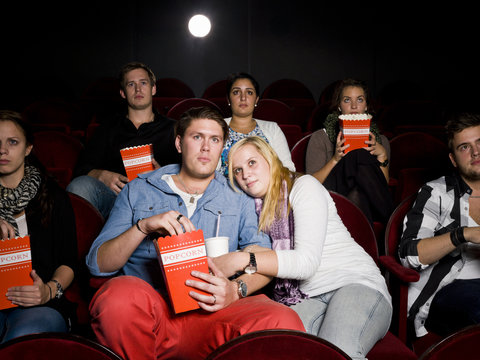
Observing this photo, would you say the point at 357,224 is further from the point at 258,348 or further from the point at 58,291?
the point at 58,291

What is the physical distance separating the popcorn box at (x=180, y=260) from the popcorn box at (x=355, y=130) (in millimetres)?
1305

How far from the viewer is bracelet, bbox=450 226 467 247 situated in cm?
148

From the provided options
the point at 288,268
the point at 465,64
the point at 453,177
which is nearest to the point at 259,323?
the point at 288,268

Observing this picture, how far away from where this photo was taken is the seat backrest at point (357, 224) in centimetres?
173

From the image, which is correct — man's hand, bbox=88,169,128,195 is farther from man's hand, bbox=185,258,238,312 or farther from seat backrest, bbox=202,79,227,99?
seat backrest, bbox=202,79,227,99

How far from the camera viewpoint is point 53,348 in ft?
2.86

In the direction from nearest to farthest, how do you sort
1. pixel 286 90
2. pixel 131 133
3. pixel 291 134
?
pixel 131 133 < pixel 291 134 < pixel 286 90

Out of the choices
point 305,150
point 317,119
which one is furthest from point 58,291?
point 317,119

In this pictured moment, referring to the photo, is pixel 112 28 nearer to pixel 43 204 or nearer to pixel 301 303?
pixel 43 204

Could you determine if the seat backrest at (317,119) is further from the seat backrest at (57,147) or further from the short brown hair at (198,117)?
the short brown hair at (198,117)

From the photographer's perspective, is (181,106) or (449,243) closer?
(449,243)

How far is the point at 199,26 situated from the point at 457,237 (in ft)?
16.1

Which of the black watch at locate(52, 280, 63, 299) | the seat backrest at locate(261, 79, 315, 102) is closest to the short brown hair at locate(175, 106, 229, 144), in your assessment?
the black watch at locate(52, 280, 63, 299)

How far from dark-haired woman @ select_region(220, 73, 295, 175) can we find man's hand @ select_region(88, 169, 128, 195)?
2.16ft
